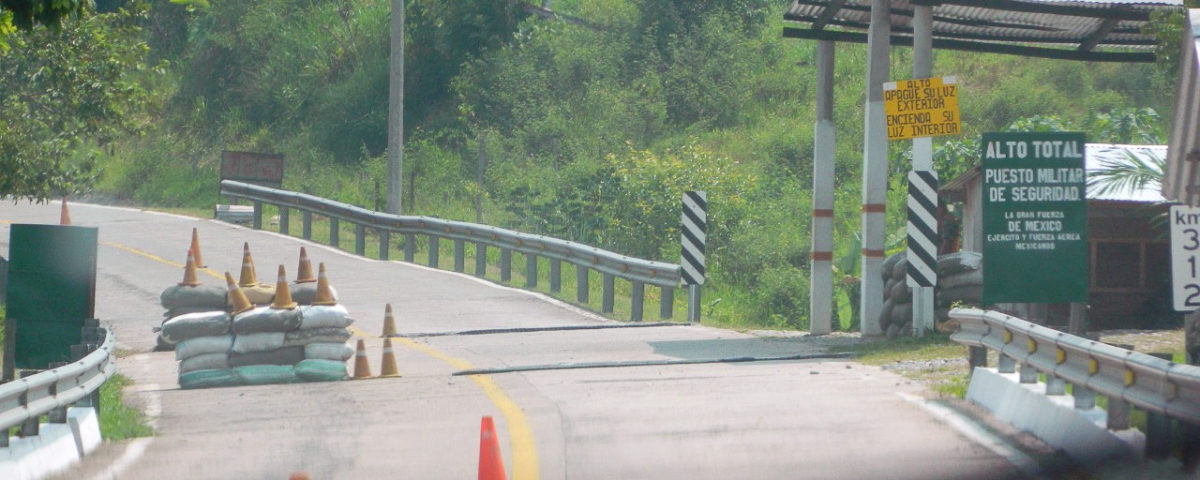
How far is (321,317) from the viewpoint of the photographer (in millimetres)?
14000

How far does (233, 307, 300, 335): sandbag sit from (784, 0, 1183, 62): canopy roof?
7242 millimetres

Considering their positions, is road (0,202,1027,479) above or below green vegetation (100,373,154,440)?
above

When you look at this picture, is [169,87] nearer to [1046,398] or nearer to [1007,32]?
[1007,32]

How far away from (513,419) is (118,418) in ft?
9.99

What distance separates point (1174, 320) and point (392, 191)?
16516mm

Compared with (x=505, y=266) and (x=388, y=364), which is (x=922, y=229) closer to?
(x=388, y=364)

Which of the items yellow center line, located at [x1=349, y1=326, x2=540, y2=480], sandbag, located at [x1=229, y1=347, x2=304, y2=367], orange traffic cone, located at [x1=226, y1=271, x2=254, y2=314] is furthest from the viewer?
orange traffic cone, located at [x1=226, y1=271, x2=254, y2=314]

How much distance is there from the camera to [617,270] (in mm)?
21469

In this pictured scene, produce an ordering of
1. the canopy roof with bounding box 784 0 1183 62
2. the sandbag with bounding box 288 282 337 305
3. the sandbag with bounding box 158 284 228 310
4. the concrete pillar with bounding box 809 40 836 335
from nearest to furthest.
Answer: the sandbag with bounding box 288 282 337 305 < the sandbag with bounding box 158 284 228 310 < the canopy roof with bounding box 784 0 1183 62 < the concrete pillar with bounding box 809 40 836 335

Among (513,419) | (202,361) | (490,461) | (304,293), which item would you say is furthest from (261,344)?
(490,461)

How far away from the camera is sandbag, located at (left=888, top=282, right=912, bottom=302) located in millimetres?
16234

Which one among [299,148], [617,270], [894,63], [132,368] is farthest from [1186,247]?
[299,148]

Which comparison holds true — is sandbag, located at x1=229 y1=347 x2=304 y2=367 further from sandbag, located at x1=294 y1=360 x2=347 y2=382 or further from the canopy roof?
the canopy roof

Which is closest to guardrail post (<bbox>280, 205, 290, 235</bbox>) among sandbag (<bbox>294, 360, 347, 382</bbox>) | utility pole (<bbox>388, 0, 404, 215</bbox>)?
utility pole (<bbox>388, 0, 404, 215</bbox>)
